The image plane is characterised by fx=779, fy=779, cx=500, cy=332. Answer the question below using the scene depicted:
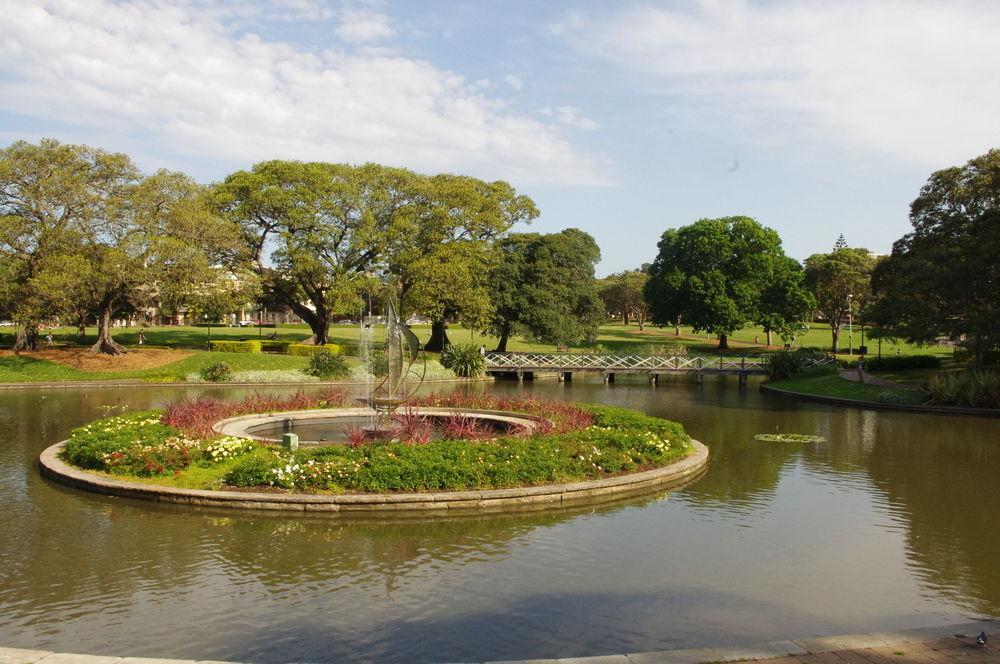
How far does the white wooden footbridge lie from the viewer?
4988 cm

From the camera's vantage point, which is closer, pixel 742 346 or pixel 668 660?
pixel 668 660

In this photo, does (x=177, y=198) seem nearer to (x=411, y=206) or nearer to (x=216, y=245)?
(x=216, y=245)

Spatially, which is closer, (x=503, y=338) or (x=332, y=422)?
(x=332, y=422)

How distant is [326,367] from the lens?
144 ft

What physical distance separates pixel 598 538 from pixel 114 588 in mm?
7179

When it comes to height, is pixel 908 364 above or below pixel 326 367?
above

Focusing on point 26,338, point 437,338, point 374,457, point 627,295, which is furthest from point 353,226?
point 627,295

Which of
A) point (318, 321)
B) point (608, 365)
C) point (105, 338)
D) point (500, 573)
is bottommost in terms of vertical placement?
point (500, 573)

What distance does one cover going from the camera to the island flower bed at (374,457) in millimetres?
14914

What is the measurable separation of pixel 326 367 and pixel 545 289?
67.0ft

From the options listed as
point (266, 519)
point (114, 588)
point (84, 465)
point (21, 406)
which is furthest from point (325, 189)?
point (114, 588)

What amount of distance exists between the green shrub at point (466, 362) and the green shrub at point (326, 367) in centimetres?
706

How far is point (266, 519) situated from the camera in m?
13.6

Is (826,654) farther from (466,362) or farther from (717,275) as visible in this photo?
(717,275)
